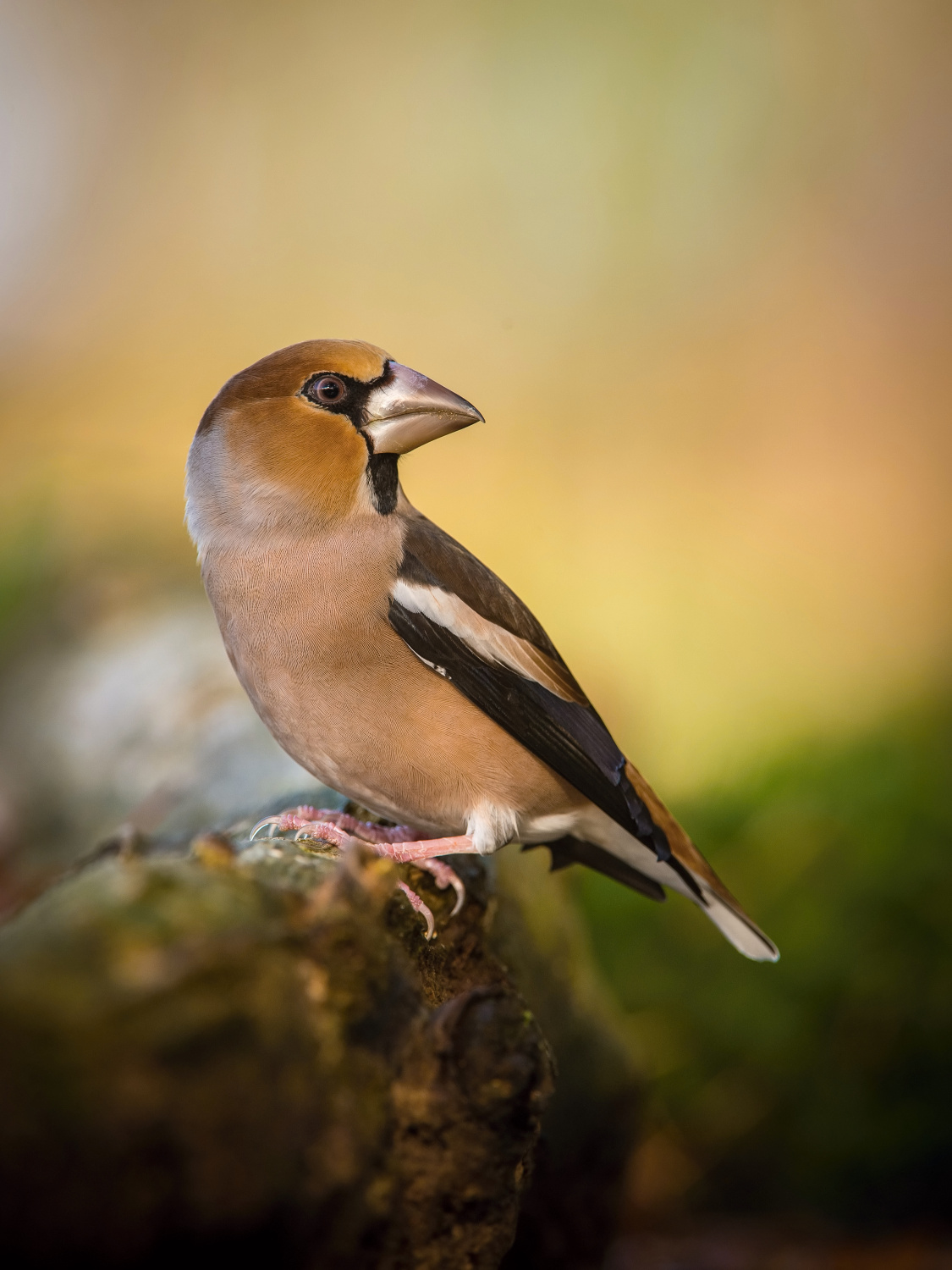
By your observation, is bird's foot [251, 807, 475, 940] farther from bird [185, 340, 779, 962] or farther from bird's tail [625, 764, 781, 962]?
bird's tail [625, 764, 781, 962]

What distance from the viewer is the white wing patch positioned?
7.29 feet

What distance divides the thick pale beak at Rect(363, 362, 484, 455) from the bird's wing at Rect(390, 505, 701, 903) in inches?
7.9

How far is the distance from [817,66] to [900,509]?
13.8 feet

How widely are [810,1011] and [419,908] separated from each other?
7.32ft

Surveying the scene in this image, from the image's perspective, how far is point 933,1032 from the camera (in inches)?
138

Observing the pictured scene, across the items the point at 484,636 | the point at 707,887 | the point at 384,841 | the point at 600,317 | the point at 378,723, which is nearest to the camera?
the point at 378,723

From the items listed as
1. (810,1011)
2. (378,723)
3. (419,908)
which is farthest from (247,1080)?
(810,1011)

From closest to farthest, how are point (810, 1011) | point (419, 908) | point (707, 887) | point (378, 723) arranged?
point (419, 908) < point (378, 723) < point (707, 887) < point (810, 1011)

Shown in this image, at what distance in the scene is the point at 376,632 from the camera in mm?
2166

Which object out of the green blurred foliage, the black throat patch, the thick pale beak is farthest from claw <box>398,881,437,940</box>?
the green blurred foliage

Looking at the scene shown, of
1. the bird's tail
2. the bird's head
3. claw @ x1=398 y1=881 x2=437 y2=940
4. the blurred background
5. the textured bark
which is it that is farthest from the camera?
the blurred background

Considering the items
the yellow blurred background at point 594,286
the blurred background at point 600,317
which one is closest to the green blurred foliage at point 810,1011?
the blurred background at point 600,317

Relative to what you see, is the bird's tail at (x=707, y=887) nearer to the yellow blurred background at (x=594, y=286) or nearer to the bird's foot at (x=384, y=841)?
the bird's foot at (x=384, y=841)

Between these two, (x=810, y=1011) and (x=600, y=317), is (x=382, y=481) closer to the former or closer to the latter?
(x=810, y=1011)
